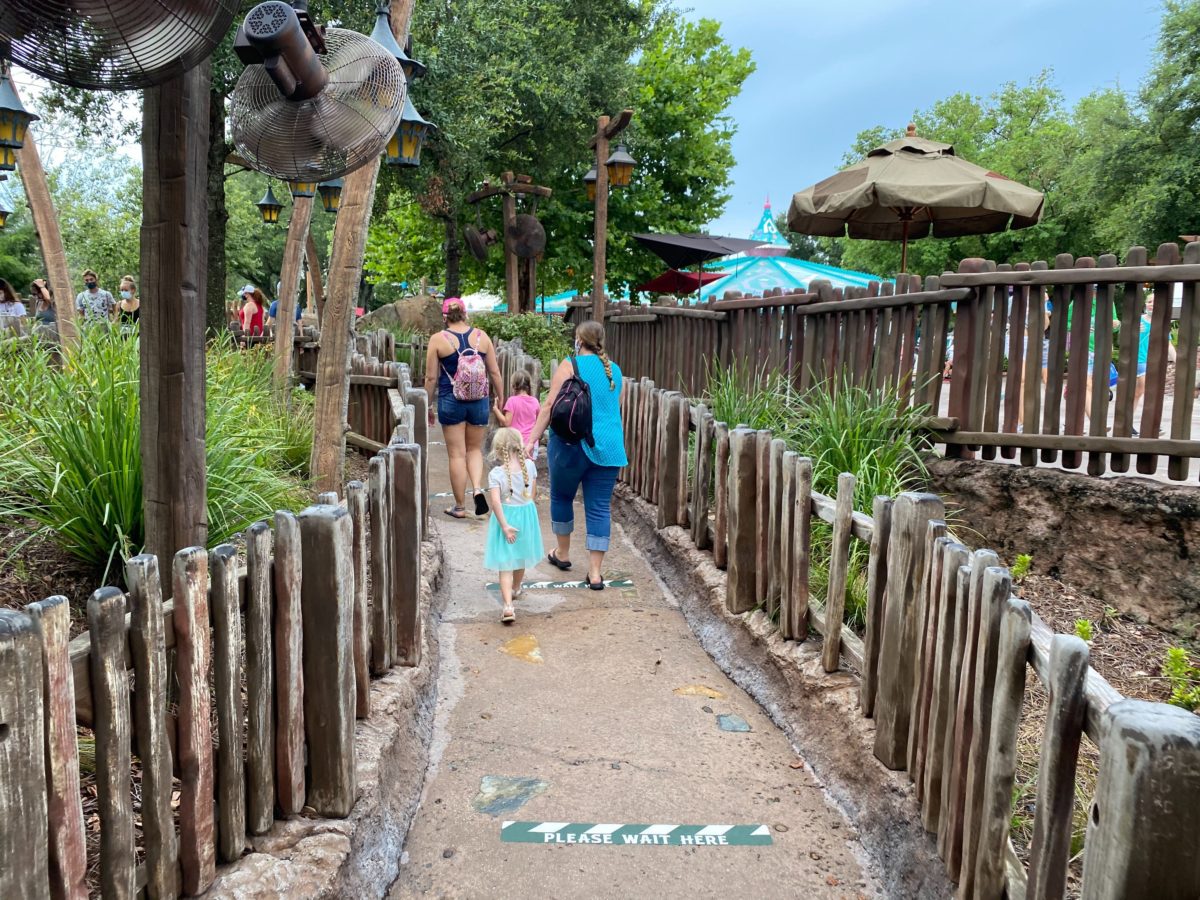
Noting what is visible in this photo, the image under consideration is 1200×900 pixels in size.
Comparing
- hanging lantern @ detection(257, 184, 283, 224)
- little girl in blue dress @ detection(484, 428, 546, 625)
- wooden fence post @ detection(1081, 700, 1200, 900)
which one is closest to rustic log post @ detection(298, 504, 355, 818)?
wooden fence post @ detection(1081, 700, 1200, 900)

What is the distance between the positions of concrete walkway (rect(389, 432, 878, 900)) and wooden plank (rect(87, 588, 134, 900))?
117 centimetres

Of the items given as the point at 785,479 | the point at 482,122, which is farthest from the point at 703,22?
the point at 785,479

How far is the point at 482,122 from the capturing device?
16078 millimetres

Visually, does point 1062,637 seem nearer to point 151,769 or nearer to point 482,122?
point 151,769

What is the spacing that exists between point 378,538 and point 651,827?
1527 millimetres

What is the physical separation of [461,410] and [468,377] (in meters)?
0.28

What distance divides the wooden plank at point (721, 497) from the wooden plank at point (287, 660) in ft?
9.82

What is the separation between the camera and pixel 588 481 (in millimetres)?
6137

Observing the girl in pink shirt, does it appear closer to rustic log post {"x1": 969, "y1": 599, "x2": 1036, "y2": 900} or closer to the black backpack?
the black backpack

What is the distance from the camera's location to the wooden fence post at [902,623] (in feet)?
10.5

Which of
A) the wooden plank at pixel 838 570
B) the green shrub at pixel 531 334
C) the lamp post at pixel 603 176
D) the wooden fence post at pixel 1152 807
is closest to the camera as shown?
the wooden fence post at pixel 1152 807

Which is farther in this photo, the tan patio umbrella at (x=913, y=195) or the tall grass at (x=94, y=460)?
the tan patio umbrella at (x=913, y=195)

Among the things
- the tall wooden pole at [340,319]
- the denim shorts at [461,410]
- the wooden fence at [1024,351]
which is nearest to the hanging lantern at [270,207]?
the denim shorts at [461,410]

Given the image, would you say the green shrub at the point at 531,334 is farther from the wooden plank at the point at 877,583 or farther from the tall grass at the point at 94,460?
the wooden plank at the point at 877,583
